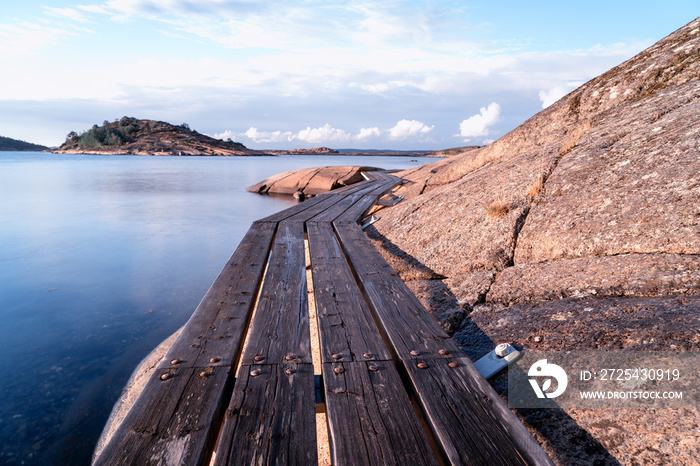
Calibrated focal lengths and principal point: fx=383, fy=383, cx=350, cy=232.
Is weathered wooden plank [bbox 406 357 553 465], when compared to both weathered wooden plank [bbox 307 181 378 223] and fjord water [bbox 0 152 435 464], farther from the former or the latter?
weathered wooden plank [bbox 307 181 378 223]

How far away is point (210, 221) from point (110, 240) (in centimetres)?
373

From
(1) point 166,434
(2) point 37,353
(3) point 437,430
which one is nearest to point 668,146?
(3) point 437,430

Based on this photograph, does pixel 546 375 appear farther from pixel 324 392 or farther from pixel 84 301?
pixel 84 301

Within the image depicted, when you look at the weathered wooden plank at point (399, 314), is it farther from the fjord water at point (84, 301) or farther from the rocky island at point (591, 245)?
the fjord water at point (84, 301)

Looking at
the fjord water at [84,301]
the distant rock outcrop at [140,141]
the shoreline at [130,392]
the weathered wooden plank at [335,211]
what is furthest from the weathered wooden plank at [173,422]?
the distant rock outcrop at [140,141]

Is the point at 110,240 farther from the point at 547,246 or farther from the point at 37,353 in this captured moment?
the point at 547,246

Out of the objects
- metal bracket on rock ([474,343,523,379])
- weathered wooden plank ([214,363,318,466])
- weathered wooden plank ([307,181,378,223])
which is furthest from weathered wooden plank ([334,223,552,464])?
weathered wooden plank ([307,181,378,223])

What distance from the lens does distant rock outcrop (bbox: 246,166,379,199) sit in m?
18.5

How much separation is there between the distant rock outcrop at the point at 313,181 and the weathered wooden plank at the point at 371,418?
16.5 metres

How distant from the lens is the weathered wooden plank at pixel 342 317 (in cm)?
220

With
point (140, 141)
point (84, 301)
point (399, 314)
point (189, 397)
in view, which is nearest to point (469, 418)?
point (399, 314)

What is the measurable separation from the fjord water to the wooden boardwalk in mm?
2616

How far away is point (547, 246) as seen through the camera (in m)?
3.81

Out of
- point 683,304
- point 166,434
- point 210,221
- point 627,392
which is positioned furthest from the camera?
point 210,221
